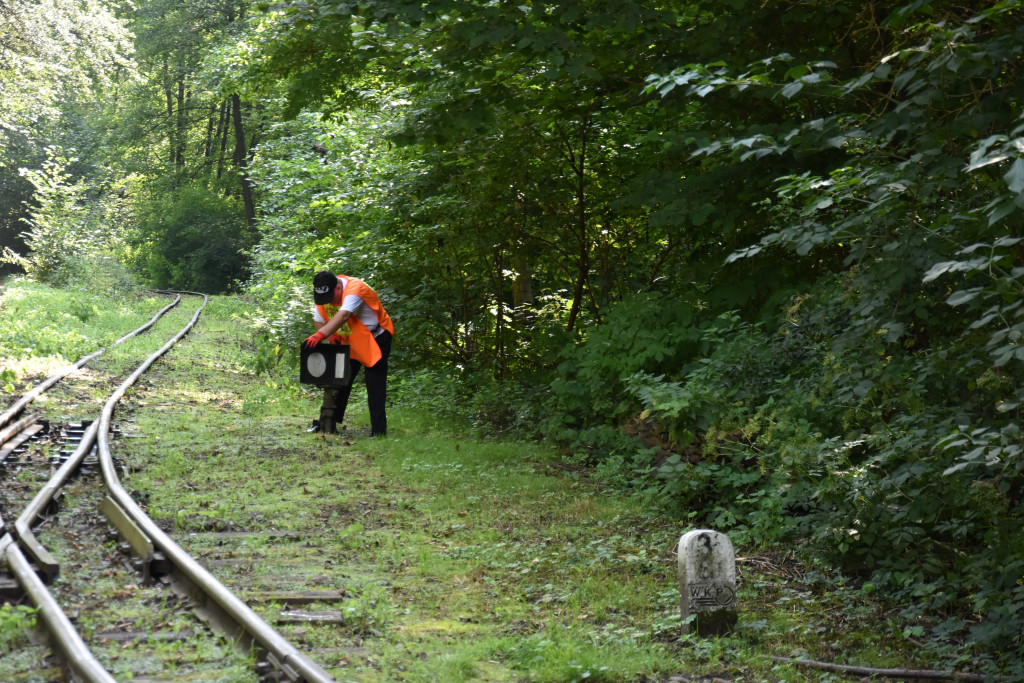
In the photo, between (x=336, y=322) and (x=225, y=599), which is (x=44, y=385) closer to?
(x=336, y=322)

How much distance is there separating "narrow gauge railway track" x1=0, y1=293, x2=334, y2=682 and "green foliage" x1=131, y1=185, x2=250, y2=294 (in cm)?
3991

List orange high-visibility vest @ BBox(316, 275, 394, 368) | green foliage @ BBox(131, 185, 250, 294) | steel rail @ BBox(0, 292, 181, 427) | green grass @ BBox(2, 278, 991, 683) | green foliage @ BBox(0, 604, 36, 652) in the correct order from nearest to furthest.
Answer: green foliage @ BBox(0, 604, 36, 652), green grass @ BBox(2, 278, 991, 683), steel rail @ BBox(0, 292, 181, 427), orange high-visibility vest @ BBox(316, 275, 394, 368), green foliage @ BBox(131, 185, 250, 294)

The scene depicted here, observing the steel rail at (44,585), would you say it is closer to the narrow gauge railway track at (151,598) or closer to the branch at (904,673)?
the narrow gauge railway track at (151,598)

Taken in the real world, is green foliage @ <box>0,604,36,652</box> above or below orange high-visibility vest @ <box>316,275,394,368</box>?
below

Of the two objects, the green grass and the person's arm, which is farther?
the person's arm

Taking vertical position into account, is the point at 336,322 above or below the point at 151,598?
above

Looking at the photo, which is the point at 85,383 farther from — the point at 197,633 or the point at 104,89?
the point at 104,89

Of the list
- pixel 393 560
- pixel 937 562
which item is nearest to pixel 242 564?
pixel 393 560

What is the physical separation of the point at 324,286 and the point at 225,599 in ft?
18.6

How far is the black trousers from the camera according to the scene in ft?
35.4

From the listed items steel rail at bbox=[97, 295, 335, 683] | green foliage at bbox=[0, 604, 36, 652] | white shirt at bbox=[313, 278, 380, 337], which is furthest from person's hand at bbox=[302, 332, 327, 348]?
green foliage at bbox=[0, 604, 36, 652]

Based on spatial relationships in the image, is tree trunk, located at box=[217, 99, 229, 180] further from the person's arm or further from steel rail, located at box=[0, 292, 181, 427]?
the person's arm

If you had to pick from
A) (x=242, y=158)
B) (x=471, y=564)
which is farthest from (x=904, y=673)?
(x=242, y=158)

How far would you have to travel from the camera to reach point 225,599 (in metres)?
5.04
